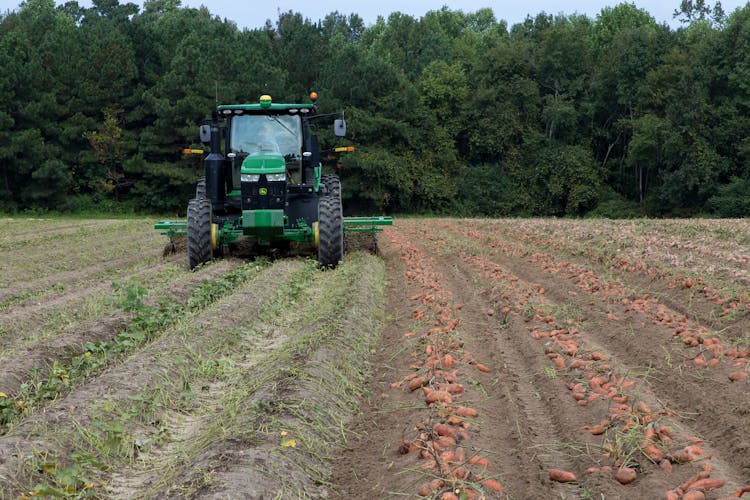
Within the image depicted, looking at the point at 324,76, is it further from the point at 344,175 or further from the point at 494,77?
the point at 494,77

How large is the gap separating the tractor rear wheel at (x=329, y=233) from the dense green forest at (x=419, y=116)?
28551 millimetres

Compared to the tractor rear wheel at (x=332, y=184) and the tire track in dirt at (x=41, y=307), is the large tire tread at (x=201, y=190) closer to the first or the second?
the tractor rear wheel at (x=332, y=184)

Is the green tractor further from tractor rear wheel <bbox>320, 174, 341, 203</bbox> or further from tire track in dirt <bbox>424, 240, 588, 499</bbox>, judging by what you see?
tire track in dirt <bbox>424, 240, 588, 499</bbox>

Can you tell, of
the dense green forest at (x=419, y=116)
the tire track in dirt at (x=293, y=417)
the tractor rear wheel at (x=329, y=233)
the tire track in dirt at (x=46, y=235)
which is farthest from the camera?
the dense green forest at (x=419, y=116)

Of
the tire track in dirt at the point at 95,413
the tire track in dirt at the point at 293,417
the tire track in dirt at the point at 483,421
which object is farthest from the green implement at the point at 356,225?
the tire track in dirt at the point at 95,413

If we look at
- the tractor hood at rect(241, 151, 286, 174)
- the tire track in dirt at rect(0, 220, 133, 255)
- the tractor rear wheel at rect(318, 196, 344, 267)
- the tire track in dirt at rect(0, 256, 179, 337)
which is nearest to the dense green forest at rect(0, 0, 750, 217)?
the tire track in dirt at rect(0, 220, 133, 255)

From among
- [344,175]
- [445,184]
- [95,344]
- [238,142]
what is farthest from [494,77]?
[95,344]

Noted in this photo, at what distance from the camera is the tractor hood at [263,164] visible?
1349 cm

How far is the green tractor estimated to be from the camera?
43.9 feet

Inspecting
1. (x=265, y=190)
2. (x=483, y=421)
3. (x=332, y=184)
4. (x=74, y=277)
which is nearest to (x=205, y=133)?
(x=265, y=190)

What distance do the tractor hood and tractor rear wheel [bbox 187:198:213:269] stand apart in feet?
3.28

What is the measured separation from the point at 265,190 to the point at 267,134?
5.69 feet

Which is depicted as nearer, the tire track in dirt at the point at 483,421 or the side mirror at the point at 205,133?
the tire track in dirt at the point at 483,421

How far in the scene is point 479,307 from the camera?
10320 mm
